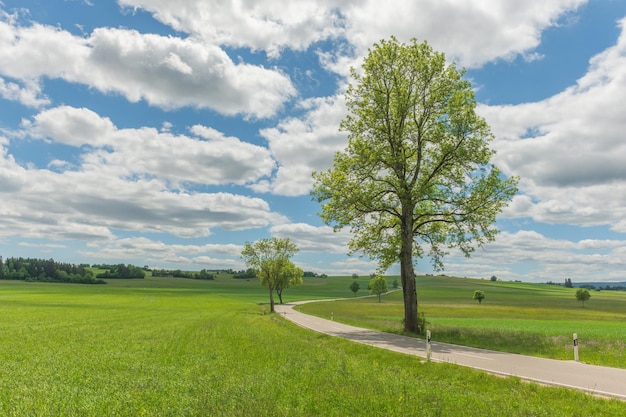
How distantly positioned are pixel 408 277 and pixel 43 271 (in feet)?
636

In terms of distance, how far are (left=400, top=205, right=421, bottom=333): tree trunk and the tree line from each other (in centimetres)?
17107

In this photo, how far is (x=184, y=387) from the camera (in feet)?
36.2

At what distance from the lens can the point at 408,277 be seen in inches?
1004

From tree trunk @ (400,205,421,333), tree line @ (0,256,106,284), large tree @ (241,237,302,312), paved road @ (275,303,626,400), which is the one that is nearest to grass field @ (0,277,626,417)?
paved road @ (275,303,626,400)

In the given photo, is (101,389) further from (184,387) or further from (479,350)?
(479,350)

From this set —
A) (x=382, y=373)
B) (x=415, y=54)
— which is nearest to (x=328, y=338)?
(x=382, y=373)

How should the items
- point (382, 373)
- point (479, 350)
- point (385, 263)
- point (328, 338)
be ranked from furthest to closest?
point (385, 263), point (328, 338), point (479, 350), point (382, 373)

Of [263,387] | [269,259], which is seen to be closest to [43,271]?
[269,259]

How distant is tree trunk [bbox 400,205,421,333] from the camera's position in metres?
25.4

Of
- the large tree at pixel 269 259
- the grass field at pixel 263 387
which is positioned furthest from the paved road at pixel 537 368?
the large tree at pixel 269 259

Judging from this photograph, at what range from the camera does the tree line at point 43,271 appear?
165375mm

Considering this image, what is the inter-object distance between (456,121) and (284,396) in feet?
67.0

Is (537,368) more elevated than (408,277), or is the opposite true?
(408,277)

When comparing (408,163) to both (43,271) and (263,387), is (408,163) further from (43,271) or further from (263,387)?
(43,271)
